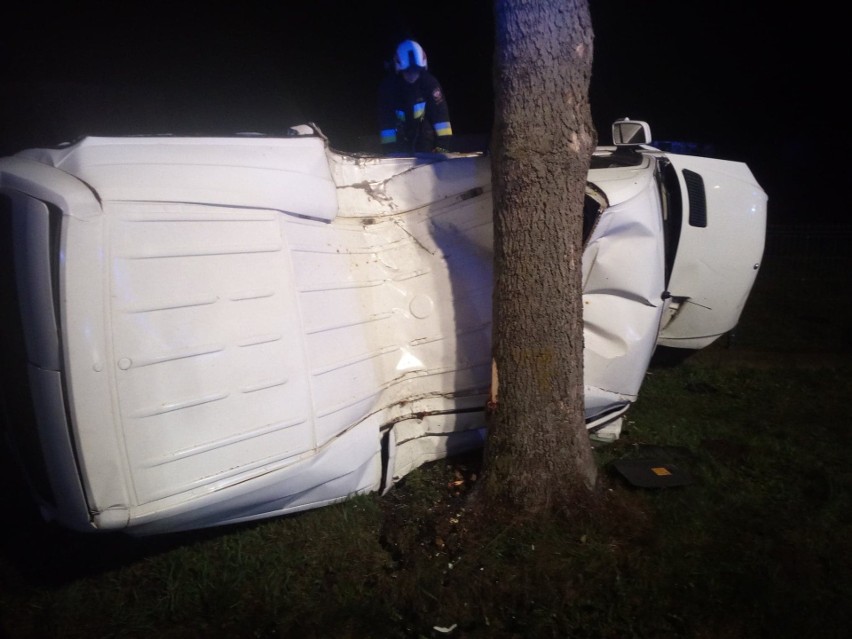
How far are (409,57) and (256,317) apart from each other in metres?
4.04

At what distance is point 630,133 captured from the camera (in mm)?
4902

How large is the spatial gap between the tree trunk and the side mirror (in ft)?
8.07

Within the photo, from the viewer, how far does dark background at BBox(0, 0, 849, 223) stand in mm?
13984

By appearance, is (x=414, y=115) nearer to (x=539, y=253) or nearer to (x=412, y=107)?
(x=412, y=107)

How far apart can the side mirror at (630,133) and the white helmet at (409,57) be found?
196 cm

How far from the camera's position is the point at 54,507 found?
2098mm

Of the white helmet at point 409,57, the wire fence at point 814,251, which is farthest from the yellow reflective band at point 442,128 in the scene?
the wire fence at point 814,251

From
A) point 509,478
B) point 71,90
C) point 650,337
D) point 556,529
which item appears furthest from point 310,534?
point 71,90

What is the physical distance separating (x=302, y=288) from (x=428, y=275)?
2.82 ft

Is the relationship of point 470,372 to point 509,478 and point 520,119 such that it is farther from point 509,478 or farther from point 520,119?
point 520,119

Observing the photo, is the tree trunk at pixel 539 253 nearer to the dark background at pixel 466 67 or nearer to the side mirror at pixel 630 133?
the side mirror at pixel 630 133

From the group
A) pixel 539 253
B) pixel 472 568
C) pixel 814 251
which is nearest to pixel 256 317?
pixel 539 253

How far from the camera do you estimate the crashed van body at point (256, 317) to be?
192cm

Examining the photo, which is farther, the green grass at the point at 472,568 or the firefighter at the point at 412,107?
the firefighter at the point at 412,107
